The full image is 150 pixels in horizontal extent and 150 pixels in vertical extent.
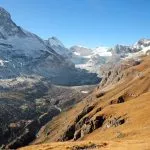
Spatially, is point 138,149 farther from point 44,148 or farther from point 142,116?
point 142,116

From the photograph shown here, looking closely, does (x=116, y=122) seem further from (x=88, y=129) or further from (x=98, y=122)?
(x=88, y=129)

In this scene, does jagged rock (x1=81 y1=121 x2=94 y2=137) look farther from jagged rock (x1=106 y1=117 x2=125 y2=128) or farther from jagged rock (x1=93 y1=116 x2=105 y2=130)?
jagged rock (x1=106 y1=117 x2=125 y2=128)

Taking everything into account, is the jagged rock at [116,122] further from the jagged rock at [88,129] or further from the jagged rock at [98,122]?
the jagged rock at [88,129]

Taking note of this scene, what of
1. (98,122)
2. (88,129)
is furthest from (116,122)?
(88,129)

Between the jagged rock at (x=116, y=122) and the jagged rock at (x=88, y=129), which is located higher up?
the jagged rock at (x=116, y=122)

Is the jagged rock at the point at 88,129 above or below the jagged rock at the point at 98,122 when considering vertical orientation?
below

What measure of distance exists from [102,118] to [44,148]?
128 m

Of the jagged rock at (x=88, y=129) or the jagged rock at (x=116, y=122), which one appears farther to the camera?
the jagged rock at (x=88, y=129)

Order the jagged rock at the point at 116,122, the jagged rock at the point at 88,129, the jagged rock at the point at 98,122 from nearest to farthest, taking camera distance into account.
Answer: the jagged rock at the point at 116,122 → the jagged rock at the point at 98,122 → the jagged rock at the point at 88,129

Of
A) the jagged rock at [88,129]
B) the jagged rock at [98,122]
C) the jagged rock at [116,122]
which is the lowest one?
the jagged rock at [88,129]

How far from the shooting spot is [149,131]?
73750 millimetres

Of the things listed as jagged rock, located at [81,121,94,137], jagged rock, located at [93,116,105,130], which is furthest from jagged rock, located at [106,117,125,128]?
jagged rock, located at [81,121,94,137]

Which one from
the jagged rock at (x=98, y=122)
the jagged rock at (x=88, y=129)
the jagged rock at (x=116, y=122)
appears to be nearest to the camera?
the jagged rock at (x=116, y=122)

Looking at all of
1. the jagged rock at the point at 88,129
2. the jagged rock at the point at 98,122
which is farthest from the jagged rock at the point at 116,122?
the jagged rock at the point at 88,129
